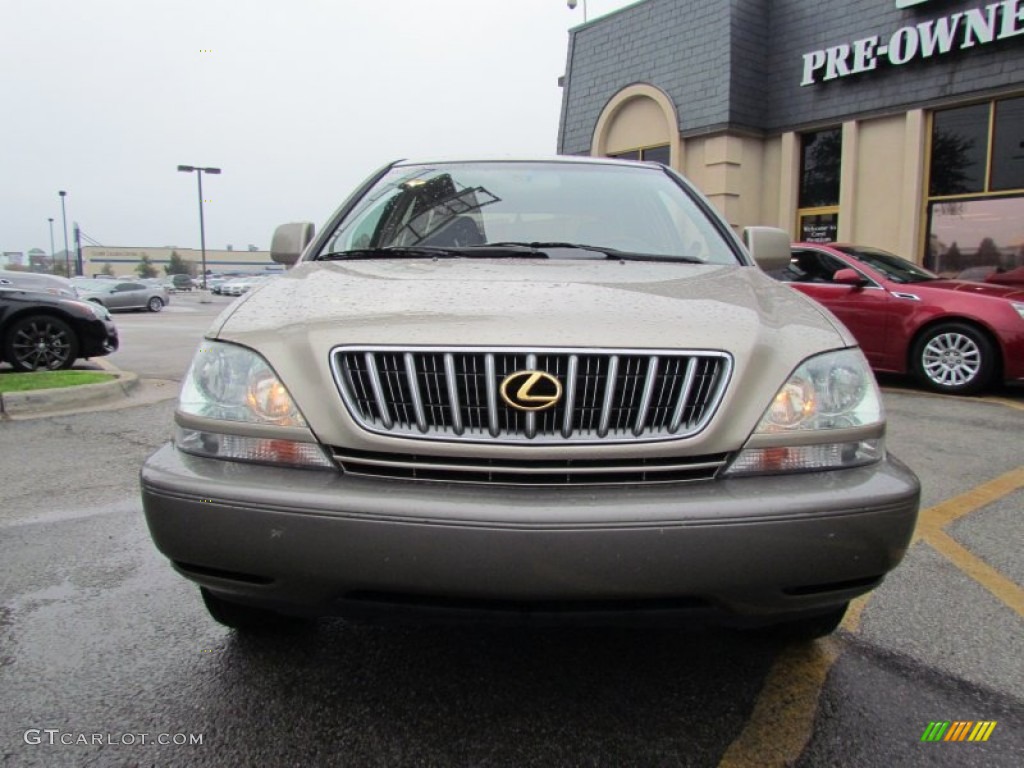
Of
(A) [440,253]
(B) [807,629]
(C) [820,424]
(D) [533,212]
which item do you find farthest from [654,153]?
(C) [820,424]

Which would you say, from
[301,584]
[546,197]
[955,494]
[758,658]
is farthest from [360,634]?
[955,494]

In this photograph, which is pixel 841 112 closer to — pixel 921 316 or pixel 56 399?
pixel 921 316

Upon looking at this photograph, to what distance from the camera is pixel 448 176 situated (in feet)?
10.8

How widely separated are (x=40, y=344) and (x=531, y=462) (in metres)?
8.58

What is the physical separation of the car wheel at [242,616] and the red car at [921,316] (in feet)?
18.2

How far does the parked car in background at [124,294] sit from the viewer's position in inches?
1011

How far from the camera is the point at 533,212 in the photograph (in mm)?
3053

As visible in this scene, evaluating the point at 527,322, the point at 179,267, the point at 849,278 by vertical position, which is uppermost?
the point at 179,267

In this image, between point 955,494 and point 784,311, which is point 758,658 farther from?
point 955,494

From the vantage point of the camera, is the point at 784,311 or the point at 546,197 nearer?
the point at 784,311

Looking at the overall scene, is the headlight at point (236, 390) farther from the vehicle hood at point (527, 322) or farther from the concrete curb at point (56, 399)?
the concrete curb at point (56, 399)

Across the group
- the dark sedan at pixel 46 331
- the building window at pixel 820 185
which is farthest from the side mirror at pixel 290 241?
the building window at pixel 820 185

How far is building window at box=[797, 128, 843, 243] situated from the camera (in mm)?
12859

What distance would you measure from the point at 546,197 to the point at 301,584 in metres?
1.98
